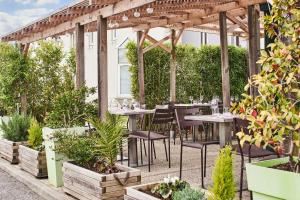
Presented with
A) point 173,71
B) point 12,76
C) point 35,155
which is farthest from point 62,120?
point 173,71

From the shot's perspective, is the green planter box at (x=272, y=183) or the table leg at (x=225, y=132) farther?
the table leg at (x=225, y=132)

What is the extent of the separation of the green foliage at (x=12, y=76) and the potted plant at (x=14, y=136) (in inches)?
101

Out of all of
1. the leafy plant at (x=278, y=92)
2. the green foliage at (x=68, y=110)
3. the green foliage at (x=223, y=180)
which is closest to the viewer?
the leafy plant at (x=278, y=92)

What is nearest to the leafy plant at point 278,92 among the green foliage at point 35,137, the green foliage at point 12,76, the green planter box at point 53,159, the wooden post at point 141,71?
the green planter box at point 53,159

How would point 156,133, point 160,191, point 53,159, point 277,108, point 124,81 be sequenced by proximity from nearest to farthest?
point 277,108 < point 160,191 < point 53,159 < point 156,133 < point 124,81

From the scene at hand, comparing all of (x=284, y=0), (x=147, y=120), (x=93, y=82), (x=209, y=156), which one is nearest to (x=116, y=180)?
(x=284, y=0)

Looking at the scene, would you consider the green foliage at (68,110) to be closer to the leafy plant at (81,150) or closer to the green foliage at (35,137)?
the green foliage at (35,137)

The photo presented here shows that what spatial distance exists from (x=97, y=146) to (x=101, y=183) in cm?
53

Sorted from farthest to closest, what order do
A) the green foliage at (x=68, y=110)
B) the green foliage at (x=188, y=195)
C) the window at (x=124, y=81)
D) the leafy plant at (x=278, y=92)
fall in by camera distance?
1. the window at (x=124, y=81)
2. the green foliage at (x=68, y=110)
3. the green foliage at (x=188, y=195)
4. the leafy plant at (x=278, y=92)

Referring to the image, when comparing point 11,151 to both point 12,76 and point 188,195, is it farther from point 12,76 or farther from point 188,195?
point 188,195

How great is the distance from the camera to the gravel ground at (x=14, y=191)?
556 cm

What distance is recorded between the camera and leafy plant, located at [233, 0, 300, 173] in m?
2.59

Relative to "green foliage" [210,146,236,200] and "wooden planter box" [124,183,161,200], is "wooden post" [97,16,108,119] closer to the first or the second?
"wooden planter box" [124,183,161,200]

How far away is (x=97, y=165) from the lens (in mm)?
5031
